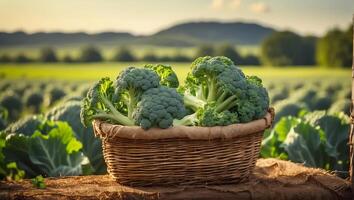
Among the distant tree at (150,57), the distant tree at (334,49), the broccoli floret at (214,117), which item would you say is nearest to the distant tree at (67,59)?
the distant tree at (150,57)

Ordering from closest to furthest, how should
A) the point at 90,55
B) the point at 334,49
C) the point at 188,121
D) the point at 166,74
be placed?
the point at 188,121
the point at 166,74
the point at 90,55
the point at 334,49

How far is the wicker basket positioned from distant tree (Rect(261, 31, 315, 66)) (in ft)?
144

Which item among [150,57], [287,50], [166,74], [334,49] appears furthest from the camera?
[334,49]

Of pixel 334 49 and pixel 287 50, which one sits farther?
pixel 334 49

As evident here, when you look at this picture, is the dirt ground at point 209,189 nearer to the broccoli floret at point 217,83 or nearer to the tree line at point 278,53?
the broccoli floret at point 217,83

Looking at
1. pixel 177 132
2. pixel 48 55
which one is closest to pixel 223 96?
pixel 177 132

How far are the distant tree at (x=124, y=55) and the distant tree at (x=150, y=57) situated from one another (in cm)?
202

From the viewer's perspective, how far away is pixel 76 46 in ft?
140

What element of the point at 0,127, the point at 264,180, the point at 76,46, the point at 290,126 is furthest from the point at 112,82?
the point at 76,46

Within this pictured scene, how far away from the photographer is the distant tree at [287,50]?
47625mm

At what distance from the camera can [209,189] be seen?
4156 mm

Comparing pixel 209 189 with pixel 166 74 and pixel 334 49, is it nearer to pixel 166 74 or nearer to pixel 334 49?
pixel 166 74

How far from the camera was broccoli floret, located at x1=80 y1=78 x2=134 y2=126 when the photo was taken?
4301 mm

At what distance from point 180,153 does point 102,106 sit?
0.77 m
